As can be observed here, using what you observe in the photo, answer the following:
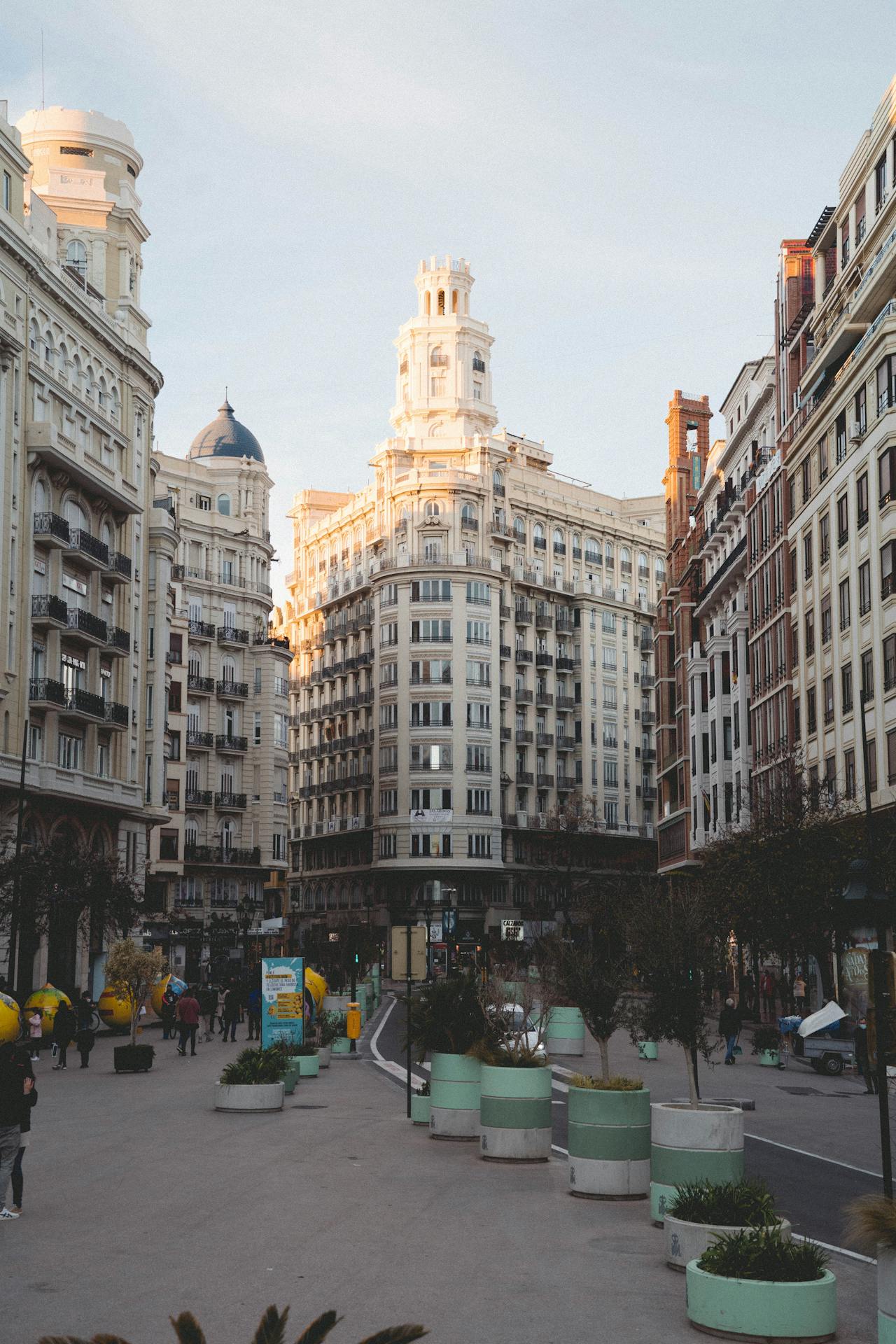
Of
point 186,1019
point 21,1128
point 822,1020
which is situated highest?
point 21,1128

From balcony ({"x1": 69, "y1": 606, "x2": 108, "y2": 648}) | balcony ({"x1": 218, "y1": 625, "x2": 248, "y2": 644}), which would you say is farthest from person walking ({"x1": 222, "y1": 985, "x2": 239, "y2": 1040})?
balcony ({"x1": 218, "y1": 625, "x2": 248, "y2": 644})

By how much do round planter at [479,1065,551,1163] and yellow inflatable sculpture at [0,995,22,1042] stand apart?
31.4 feet

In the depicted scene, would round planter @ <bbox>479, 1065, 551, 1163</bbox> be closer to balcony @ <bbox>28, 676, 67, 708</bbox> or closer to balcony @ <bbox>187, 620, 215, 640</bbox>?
balcony @ <bbox>28, 676, 67, 708</bbox>

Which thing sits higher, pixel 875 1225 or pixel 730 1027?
pixel 875 1225

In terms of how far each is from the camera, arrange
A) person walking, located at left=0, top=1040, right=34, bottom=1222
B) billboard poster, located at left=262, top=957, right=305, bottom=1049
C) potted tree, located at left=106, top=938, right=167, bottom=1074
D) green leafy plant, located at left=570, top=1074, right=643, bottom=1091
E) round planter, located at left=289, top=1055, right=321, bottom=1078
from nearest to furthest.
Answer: person walking, located at left=0, top=1040, right=34, bottom=1222 < green leafy plant, located at left=570, top=1074, right=643, bottom=1091 < round planter, located at left=289, top=1055, right=321, bottom=1078 < billboard poster, located at left=262, top=957, right=305, bottom=1049 < potted tree, located at left=106, top=938, right=167, bottom=1074

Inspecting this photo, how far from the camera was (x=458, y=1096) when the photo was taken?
18844mm

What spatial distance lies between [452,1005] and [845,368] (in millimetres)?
31658

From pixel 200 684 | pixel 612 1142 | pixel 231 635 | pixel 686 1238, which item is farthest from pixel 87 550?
pixel 686 1238

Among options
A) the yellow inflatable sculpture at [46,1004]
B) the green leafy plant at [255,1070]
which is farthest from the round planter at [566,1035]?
the green leafy plant at [255,1070]

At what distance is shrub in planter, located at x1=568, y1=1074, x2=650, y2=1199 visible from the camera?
562 inches

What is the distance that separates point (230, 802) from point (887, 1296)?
7678cm

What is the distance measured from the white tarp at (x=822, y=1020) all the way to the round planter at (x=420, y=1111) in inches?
568

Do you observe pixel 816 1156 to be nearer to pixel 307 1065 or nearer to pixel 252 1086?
pixel 252 1086

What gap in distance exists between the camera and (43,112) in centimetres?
5797
